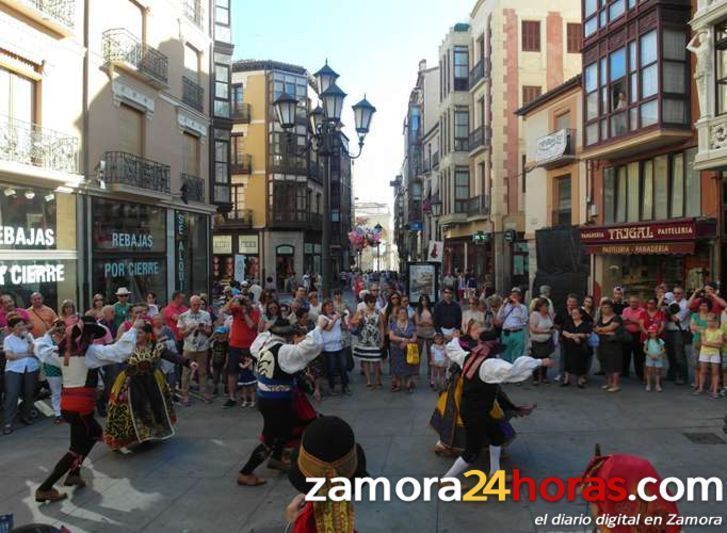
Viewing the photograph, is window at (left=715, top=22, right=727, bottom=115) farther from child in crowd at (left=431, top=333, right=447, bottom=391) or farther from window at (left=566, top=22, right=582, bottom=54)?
window at (left=566, top=22, right=582, bottom=54)

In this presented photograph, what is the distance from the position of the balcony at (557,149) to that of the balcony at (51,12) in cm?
1653

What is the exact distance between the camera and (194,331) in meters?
9.89

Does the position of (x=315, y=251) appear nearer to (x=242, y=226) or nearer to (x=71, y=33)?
(x=242, y=226)

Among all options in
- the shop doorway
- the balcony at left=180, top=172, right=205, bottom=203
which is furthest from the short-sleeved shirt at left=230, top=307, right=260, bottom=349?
the shop doorway

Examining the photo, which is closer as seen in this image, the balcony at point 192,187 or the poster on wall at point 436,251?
the poster on wall at point 436,251

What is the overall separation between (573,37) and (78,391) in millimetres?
30040

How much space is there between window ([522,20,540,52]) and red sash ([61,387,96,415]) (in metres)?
28.7

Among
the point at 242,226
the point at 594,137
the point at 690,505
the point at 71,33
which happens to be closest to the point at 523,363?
the point at 690,505

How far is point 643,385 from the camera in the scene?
10.5 metres

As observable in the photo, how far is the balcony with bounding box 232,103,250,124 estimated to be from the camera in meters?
41.2

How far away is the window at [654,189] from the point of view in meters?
16.5

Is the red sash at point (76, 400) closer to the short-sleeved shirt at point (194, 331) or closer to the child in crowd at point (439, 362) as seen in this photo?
the short-sleeved shirt at point (194, 331)

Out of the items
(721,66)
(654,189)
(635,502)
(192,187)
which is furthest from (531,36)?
(635,502)

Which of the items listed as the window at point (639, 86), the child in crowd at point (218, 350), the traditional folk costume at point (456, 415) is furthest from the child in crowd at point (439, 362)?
the window at point (639, 86)
